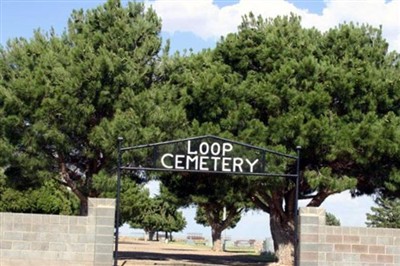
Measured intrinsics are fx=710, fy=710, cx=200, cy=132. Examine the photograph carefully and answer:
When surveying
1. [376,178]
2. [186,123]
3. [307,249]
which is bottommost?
[307,249]

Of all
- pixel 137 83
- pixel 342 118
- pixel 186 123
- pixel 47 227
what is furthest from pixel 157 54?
pixel 47 227

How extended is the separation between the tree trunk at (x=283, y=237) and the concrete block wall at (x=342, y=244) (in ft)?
27.9

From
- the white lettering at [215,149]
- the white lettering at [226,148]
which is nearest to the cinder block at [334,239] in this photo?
the white lettering at [226,148]

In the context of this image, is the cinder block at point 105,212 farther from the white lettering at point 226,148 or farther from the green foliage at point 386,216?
the green foliage at point 386,216

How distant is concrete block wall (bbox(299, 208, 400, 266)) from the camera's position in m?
17.2

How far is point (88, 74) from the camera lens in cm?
2592

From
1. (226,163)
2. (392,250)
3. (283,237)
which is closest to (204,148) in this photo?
(226,163)

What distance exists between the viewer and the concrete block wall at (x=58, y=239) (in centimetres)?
1673

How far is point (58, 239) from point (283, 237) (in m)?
11.5

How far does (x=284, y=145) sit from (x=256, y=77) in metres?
3.11

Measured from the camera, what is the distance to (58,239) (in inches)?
661

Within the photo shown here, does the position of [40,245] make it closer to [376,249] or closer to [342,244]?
[342,244]

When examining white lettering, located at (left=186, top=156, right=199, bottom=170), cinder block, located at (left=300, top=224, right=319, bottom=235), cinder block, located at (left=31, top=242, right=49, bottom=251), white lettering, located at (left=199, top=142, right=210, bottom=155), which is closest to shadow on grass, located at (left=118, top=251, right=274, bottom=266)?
white lettering, located at (left=186, top=156, right=199, bottom=170)

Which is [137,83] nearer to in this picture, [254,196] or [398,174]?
[254,196]
